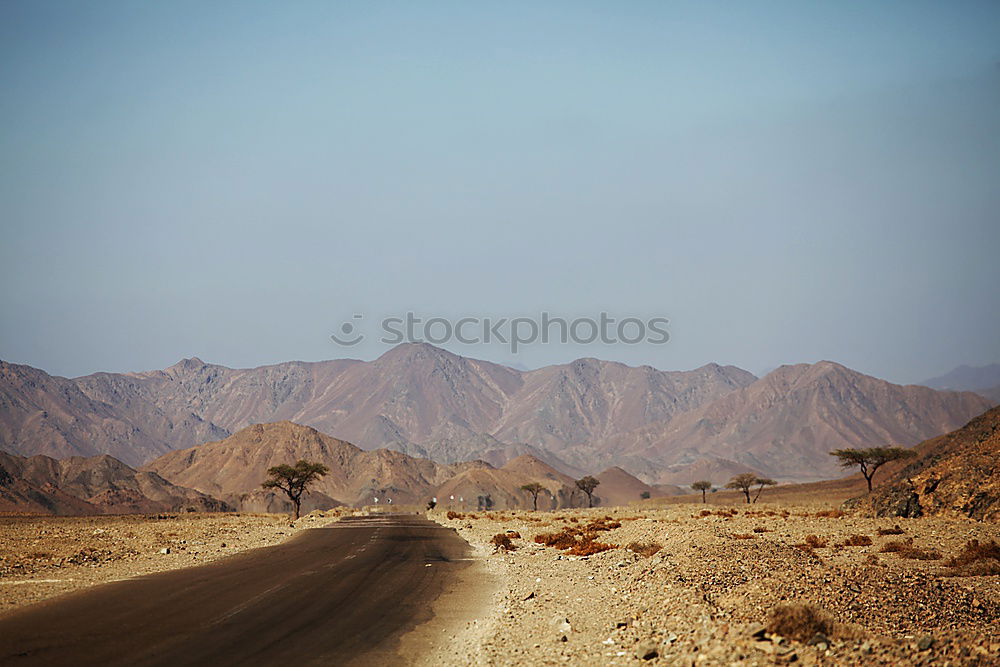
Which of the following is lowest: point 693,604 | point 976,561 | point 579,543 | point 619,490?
point 619,490

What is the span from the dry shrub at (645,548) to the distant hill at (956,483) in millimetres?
16615

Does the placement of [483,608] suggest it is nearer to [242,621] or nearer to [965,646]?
[242,621]

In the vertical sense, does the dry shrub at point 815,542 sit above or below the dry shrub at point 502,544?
above

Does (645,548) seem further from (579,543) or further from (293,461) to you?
(293,461)

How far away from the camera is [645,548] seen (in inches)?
1058

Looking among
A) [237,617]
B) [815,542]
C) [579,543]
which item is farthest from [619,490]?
[237,617]

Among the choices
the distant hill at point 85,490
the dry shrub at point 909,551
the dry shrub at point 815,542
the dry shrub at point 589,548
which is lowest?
the distant hill at point 85,490

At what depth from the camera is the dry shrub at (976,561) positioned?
21.1 m

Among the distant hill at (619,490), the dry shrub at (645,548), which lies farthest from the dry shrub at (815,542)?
the distant hill at (619,490)

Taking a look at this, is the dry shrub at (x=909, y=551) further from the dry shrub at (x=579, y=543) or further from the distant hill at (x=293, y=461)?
the distant hill at (x=293, y=461)

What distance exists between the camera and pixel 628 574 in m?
21.6

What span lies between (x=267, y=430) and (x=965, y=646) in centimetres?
20038

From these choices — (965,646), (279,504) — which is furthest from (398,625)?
(279,504)

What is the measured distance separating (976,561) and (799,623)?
14321 mm
